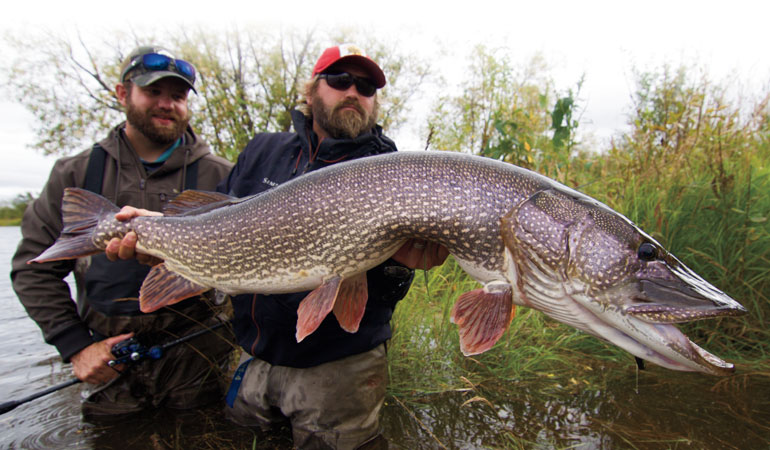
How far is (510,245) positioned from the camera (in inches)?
56.8

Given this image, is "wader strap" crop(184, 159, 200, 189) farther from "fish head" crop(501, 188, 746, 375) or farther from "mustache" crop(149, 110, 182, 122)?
"fish head" crop(501, 188, 746, 375)

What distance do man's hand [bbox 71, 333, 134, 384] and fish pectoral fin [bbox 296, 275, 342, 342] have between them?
145 cm

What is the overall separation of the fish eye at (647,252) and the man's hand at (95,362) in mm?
2709

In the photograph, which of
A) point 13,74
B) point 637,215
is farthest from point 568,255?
point 13,74

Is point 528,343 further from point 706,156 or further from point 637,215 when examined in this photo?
point 706,156

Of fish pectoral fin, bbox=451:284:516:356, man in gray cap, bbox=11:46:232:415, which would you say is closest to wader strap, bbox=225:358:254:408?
man in gray cap, bbox=11:46:232:415

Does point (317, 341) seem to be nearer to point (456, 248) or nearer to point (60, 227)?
point (456, 248)

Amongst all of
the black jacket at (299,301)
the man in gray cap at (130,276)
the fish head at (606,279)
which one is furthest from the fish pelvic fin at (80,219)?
the fish head at (606,279)

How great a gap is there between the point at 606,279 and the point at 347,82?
192cm

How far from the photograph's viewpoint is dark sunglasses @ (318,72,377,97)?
253 cm

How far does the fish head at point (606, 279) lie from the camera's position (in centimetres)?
127

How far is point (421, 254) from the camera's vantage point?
179cm

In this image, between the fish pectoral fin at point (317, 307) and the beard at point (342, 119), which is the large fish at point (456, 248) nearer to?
the fish pectoral fin at point (317, 307)

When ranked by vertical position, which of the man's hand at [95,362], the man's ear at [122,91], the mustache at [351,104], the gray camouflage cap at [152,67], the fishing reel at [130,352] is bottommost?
the man's hand at [95,362]
